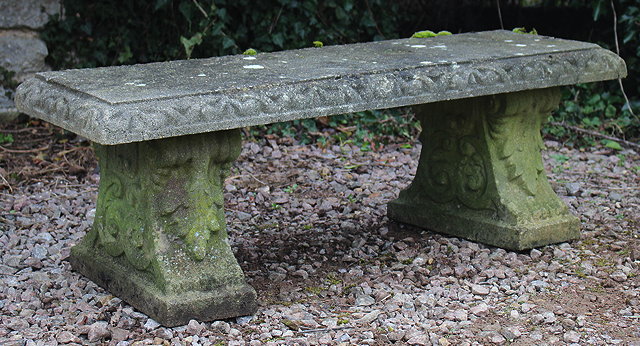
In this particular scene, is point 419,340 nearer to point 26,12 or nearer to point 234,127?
point 234,127

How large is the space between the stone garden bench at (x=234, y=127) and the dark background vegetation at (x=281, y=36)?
1659mm

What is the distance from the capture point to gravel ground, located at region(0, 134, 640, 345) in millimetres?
3168

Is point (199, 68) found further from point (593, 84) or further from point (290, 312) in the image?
point (593, 84)

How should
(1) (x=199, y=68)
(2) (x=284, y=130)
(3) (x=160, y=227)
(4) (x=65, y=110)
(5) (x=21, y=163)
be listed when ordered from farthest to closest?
1. (2) (x=284, y=130)
2. (5) (x=21, y=163)
3. (1) (x=199, y=68)
4. (3) (x=160, y=227)
5. (4) (x=65, y=110)

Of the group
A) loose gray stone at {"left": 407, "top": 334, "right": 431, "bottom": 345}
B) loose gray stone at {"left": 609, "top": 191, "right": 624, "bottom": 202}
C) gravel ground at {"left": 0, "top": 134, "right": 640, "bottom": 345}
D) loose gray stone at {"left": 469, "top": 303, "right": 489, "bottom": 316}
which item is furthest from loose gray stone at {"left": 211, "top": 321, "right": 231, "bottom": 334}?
loose gray stone at {"left": 609, "top": 191, "right": 624, "bottom": 202}

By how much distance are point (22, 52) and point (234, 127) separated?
293 centimetres

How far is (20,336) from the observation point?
310 cm

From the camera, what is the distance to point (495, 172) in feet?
13.0

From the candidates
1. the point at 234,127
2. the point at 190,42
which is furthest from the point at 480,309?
the point at 190,42

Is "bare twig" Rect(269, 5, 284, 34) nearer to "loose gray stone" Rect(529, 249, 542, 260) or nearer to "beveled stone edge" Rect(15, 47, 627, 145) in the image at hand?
"beveled stone edge" Rect(15, 47, 627, 145)

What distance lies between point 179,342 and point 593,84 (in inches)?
149

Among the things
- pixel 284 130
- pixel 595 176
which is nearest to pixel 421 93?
pixel 595 176

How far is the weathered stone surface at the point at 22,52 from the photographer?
5.48m

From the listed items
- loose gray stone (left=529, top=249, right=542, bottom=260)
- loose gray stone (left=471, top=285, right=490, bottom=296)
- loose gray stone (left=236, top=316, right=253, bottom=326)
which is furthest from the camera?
loose gray stone (left=529, top=249, right=542, bottom=260)
